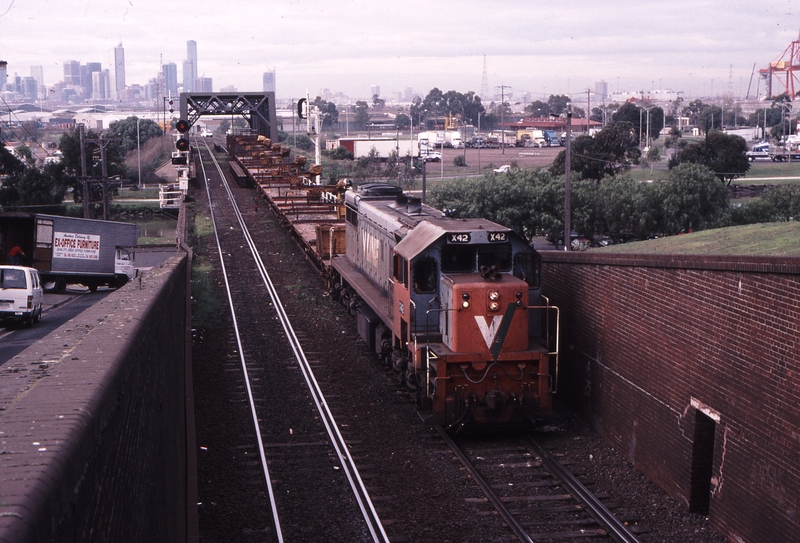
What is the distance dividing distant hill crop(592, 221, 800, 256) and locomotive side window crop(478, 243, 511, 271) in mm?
10158

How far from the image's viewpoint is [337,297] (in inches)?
924

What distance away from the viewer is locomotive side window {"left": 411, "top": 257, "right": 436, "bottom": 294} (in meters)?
13.3

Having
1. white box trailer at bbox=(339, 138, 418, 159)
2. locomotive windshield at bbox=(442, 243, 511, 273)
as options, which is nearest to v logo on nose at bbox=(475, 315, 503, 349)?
locomotive windshield at bbox=(442, 243, 511, 273)

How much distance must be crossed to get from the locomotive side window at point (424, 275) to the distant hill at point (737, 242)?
1078cm

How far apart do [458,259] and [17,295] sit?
50.6 ft

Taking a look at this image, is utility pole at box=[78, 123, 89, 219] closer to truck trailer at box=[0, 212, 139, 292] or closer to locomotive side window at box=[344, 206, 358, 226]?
truck trailer at box=[0, 212, 139, 292]

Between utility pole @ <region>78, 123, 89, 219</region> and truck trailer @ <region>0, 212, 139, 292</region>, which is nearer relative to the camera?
A: truck trailer @ <region>0, 212, 139, 292</region>

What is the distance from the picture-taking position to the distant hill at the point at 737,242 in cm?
2406

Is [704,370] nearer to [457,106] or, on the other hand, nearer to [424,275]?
[424,275]

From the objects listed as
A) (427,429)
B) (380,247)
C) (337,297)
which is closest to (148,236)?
(337,297)

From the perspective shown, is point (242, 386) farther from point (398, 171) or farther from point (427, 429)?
point (398, 171)

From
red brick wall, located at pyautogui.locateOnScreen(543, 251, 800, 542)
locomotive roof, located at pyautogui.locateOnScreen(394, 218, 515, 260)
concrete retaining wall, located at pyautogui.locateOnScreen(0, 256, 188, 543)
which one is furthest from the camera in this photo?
locomotive roof, located at pyautogui.locateOnScreen(394, 218, 515, 260)

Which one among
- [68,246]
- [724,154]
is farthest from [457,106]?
[68,246]

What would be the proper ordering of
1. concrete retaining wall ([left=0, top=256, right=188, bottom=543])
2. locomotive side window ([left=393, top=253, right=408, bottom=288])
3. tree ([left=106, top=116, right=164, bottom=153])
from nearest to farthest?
concrete retaining wall ([left=0, top=256, right=188, bottom=543]) < locomotive side window ([left=393, top=253, right=408, bottom=288]) < tree ([left=106, top=116, right=164, bottom=153])
